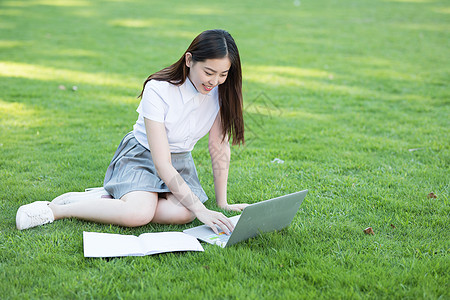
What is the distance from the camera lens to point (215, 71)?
2529mm

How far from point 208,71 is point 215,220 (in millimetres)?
834

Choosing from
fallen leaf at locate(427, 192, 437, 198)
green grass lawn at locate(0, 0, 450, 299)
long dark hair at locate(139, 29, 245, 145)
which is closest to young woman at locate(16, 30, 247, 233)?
long dark hair at locate(139, 29, 245, 145)

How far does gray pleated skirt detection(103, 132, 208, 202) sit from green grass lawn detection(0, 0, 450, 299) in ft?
0.81

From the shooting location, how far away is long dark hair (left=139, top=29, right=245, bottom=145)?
8.16 feet

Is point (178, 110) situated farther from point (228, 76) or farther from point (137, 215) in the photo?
point (137, 215)

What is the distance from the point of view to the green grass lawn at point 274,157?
208 cm

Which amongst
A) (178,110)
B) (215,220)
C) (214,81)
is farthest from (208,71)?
(215,220)

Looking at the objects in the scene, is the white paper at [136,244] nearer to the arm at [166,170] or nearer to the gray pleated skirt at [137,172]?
the arm at [166,170]

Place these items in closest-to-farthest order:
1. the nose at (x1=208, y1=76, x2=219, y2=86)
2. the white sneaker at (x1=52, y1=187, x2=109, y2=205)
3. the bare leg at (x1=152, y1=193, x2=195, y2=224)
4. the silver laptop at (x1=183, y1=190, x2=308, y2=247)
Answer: the silver laptop at (x1=183, y1=190, x2=308, y2=247) < the nose at (x1=208, y1=76, x2=219, y2=86) < the bare leg at (x1=152, y1=193, x2=195, y2=224) < the white sneaker at (x1=52, y1=187, x2=109, y2=205)

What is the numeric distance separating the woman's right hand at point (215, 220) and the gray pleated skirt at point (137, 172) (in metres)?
0.36

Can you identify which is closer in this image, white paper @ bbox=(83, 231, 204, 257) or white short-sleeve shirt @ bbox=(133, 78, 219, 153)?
white paper @ bbox=(83, 231, 204, 257)

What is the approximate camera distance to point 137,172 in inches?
110

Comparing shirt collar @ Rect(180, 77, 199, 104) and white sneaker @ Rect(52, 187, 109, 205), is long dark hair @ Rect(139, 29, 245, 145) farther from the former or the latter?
white sneaker @ Rect(52, 187, 109, 205)

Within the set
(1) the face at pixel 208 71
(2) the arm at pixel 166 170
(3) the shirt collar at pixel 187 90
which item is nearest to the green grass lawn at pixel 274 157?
(2) the arm at pixel 166 170
